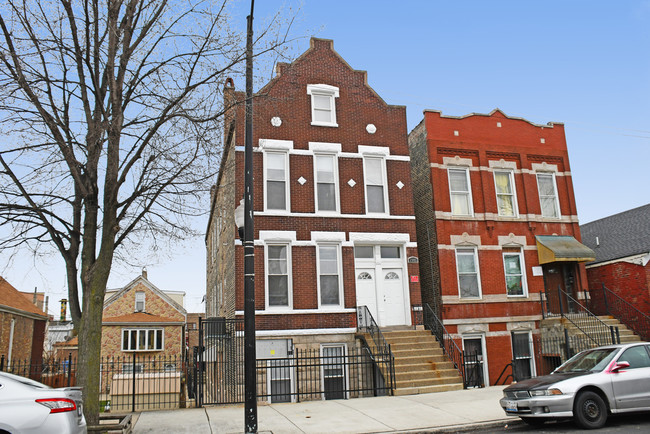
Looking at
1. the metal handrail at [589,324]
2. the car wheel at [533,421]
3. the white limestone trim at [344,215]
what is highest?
the white limestone trim at [344,215]

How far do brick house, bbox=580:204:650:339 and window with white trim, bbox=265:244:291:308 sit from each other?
12636mm

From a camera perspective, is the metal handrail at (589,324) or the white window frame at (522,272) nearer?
the metal handrail at (589,324)

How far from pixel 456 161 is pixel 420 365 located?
335 inches

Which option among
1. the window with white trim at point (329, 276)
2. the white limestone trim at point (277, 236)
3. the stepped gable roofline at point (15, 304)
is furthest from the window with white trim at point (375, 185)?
the stepped gable roofline at point (15, 304)

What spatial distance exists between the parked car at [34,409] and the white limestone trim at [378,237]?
483 inches

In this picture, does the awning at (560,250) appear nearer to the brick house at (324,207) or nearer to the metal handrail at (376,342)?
the brick house at (324,207)

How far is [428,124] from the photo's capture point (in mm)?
20812

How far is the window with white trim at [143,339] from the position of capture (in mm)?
40906

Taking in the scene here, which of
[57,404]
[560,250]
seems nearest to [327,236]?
[560,250]

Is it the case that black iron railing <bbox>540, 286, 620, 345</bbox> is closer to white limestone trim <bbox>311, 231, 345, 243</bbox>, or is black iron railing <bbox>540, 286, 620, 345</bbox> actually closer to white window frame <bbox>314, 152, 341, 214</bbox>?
white limestone trim <bbox>311, 231, 345, 243</bbox>

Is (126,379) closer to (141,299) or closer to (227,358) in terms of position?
(227,358)

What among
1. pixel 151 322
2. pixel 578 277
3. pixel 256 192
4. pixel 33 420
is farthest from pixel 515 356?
pixel 151 322

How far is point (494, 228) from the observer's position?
20750mm

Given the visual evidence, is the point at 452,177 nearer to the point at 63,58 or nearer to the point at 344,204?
the point at 344,204
